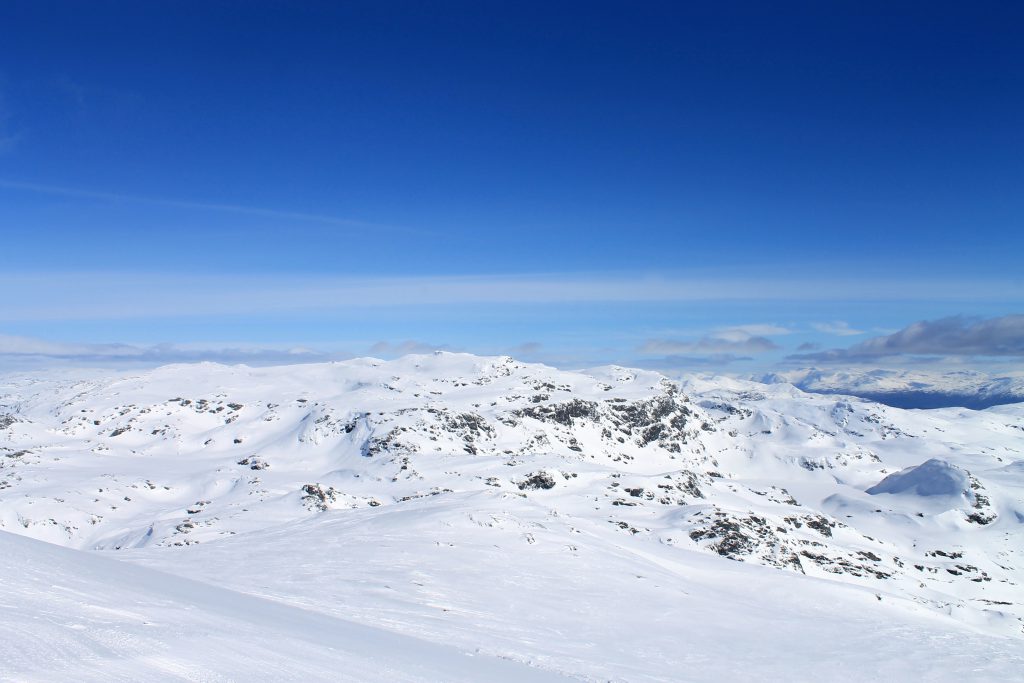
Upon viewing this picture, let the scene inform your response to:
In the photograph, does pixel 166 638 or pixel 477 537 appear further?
pixel 477 537

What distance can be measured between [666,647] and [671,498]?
56103mm

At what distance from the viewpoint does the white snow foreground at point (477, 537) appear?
13.3 m

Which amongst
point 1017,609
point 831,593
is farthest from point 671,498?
point 831,593

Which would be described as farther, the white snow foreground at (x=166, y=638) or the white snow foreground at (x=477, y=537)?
the white snow foreground at (x=477, y=537)

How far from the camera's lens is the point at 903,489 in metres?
107

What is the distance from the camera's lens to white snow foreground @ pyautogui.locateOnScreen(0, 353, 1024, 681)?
13328mm

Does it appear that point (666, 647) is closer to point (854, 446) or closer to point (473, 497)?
point (473, 497)

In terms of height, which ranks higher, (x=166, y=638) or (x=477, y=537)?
(x=166, y=638)

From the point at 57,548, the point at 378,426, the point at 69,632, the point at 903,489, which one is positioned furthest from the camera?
the point at 378,426

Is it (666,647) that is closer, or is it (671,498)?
(666,647)

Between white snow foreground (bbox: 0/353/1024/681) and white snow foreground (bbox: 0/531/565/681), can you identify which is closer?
white snow foreground (bbox: 0/531/565/681)

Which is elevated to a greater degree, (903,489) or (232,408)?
(232,408)

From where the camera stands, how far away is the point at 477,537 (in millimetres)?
37344

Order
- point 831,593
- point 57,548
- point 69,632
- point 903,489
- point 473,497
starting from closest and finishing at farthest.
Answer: point 69,632 < point 57,548 < point 831,593 < point 473,497 < point 903,489
